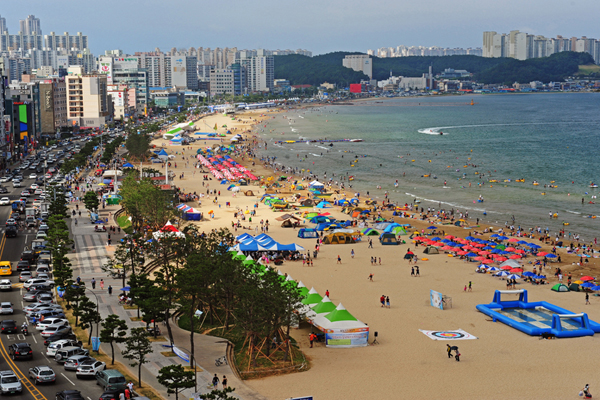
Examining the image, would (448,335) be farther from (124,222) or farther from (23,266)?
(124,222)

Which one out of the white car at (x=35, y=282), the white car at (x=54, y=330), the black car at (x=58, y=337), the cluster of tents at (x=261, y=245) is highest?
the cluster of tents at (x=261, y=245)

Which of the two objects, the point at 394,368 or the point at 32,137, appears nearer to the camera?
the point at 394,368

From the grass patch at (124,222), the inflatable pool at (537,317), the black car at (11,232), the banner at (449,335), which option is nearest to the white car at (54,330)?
the banner at (449,335)

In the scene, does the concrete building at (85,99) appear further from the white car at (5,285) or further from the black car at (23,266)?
the white car at (5,285)

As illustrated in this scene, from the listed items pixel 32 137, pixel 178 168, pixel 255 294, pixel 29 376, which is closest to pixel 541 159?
pixel 178 168

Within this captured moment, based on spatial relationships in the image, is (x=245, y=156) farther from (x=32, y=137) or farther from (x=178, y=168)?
(x=32, y=137)

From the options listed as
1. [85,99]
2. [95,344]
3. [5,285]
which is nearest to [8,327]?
[95,344]
